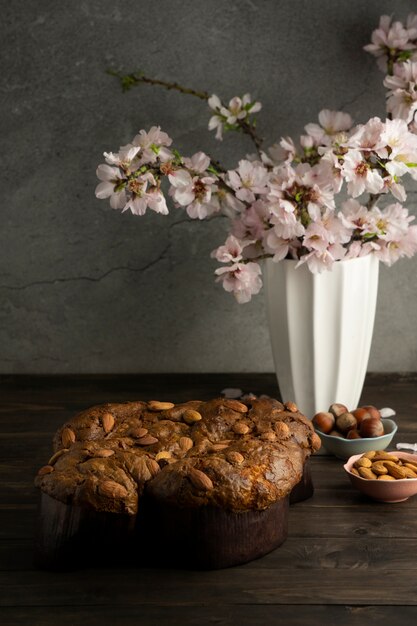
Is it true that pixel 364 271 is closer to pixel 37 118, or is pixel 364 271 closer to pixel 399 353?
pixel 399 353

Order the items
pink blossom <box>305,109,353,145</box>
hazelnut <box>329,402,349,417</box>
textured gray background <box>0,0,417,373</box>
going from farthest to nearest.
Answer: textured gray background <box>0,0,417,373</box>, pink blossom <box>305,109,353,145</box>, hazelnut <box>329,402,349,417</box>

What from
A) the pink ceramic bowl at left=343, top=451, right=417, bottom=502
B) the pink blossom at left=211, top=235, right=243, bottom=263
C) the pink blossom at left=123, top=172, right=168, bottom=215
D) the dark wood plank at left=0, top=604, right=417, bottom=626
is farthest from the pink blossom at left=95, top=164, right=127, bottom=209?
the dark wood plank at left=0, top=604, right=417, bottom=626

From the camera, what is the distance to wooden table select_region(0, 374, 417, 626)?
1.42 metres

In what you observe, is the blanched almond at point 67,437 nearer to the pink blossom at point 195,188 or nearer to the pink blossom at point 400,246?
the pink blossom at point 195,188

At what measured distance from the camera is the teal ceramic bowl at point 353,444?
199 centimetres

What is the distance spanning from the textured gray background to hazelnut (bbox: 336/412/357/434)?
611mm

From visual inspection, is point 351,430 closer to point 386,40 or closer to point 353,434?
point 353,434

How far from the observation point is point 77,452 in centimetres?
163

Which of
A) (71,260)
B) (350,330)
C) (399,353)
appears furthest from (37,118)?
(399,353)

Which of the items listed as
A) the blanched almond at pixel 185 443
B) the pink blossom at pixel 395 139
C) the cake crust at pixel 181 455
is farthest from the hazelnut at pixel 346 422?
the pink blossom at pixel 395 139

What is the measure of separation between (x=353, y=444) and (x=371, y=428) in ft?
0.18

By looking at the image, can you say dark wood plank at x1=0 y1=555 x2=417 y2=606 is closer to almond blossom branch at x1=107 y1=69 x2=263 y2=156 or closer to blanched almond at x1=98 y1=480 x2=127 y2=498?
blanched almond at x1=98 y1=480 x2=127 y2=498

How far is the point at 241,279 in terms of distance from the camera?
1.99 metres

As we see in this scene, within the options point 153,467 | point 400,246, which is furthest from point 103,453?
point 400,246
